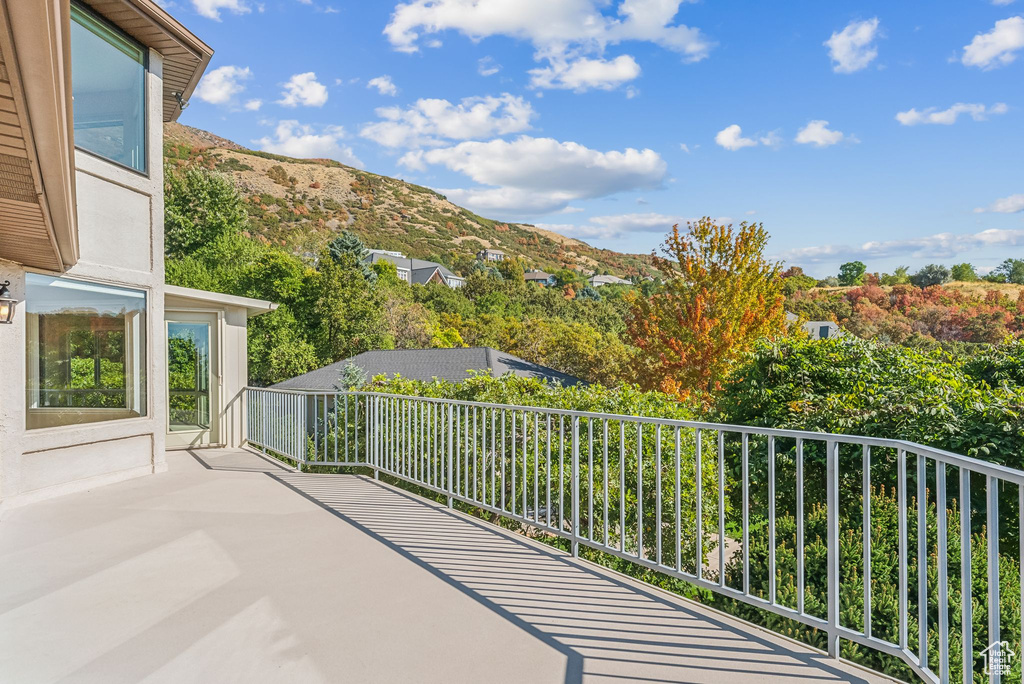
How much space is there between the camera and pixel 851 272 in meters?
59.8

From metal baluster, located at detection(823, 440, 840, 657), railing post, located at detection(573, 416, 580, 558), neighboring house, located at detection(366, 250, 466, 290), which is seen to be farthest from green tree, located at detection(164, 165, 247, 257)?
metal baluster, located at detection(823, 440, 840, 657)

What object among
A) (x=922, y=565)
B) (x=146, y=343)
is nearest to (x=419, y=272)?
(x=146, y=343)

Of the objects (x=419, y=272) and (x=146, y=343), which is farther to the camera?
(x=419, y=272)

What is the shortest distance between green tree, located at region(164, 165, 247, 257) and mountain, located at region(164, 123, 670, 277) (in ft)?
62.9

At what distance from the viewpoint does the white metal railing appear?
2.01 m

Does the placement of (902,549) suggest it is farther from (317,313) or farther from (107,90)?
(317,313)

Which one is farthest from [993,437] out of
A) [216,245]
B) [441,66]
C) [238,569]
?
[216,245]

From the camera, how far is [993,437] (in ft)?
15.1

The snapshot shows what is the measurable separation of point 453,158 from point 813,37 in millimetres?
53681

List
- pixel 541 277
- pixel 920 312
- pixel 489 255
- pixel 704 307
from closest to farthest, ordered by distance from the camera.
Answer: pixel 704 307
pixel 920 312
pixel 541 277
pixel 489 255

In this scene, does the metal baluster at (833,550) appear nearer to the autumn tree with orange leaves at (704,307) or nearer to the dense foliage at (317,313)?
the autumn tree with orange leaves at (704,307)

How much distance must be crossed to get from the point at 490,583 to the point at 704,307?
11.9 m

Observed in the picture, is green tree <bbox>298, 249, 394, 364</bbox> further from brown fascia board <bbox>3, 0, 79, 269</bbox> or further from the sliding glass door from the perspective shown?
brown fascia board <bbox>3, 0, 79, 269</bbox>

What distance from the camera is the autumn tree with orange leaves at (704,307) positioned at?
13.5 m
